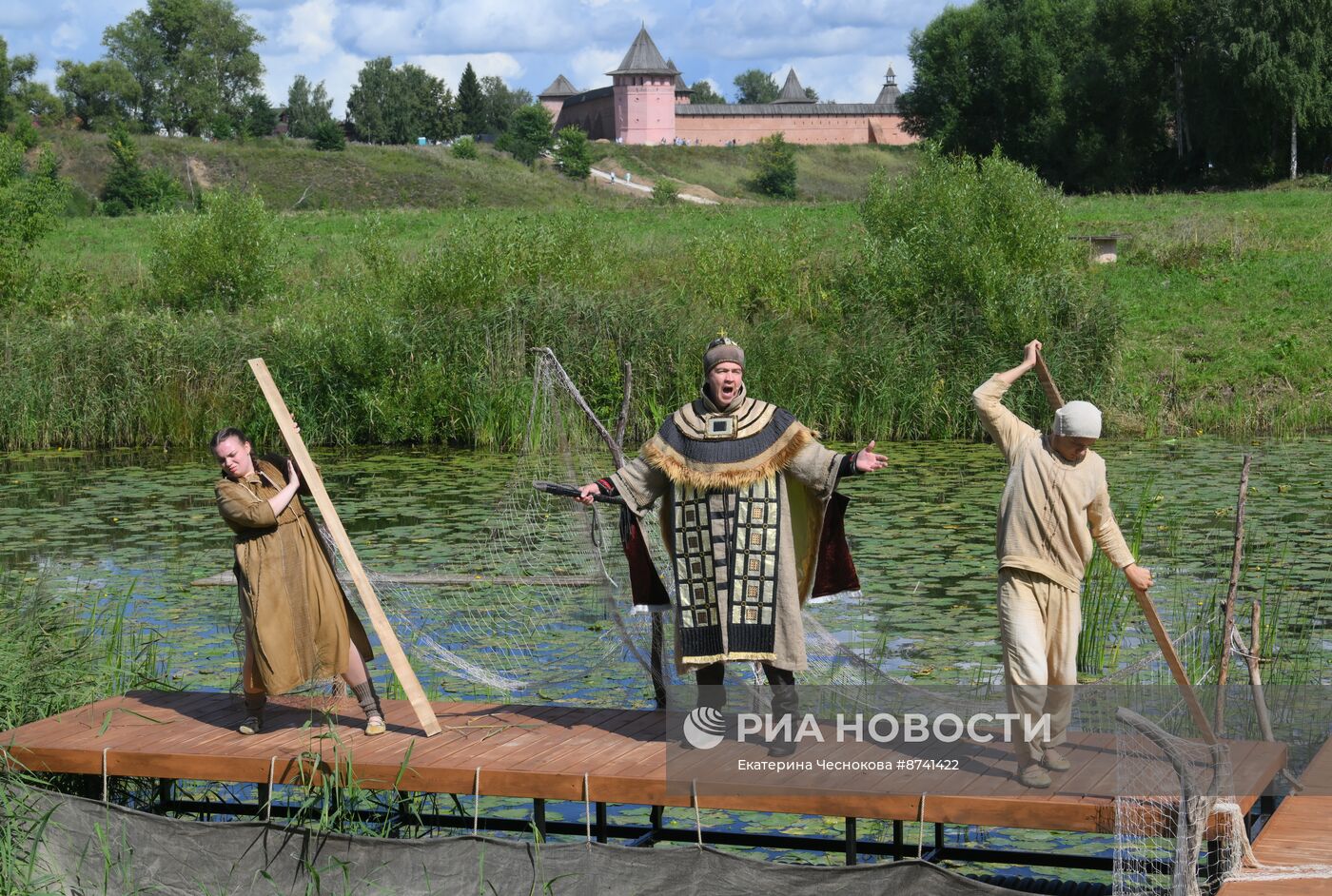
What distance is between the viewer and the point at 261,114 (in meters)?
87.2

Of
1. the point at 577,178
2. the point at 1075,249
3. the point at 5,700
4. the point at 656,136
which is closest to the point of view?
the point at 5,700

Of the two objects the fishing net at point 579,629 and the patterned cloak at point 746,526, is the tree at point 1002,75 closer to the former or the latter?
the fishing net at point 579,629

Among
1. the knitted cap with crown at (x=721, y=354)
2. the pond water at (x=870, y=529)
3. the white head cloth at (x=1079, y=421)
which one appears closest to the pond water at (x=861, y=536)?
the pond water at (x=870, y=529)

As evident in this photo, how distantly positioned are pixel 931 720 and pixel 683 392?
1274 cm

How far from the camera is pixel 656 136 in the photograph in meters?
101

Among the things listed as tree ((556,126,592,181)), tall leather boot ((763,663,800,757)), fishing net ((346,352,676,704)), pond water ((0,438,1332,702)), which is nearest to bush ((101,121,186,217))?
tree ((556,126,592,181))

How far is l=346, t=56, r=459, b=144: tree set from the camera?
312ft

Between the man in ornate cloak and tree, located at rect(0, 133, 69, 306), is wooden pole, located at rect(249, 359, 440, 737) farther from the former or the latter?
tree, located at rect(0, 133, 69, 306)

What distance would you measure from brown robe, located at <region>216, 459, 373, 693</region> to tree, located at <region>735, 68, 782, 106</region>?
148 m

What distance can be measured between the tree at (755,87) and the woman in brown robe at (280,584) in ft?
485

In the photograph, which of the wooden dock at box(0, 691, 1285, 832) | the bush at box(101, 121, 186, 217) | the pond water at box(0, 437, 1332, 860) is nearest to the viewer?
the wooden dock at box(0, 691, 1285, 832)

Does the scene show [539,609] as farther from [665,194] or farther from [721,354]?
[665,194]

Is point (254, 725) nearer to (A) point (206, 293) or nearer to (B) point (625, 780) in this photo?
(B) point (625, 780)

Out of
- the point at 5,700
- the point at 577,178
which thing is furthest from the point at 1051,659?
the point at 577,178
